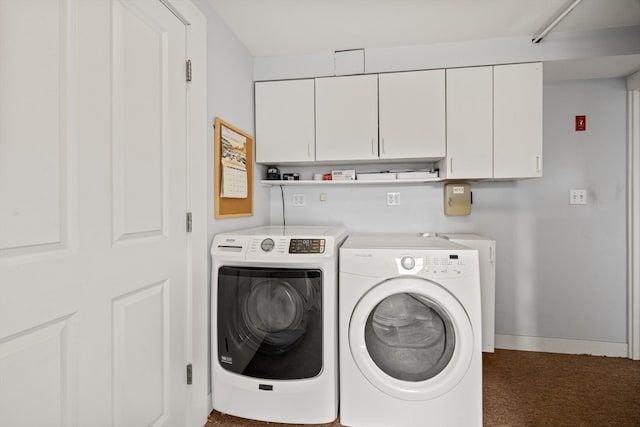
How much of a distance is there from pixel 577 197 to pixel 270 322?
8.02 ft

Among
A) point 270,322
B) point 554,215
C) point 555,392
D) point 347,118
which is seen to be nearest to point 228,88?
point 347,118

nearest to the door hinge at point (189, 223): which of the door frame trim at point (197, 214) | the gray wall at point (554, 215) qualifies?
the door frame trim at point (197, 214)

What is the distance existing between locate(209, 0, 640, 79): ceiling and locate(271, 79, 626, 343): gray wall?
0.30 meters

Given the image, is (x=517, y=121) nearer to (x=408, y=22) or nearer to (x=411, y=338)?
(x=408, y=22)

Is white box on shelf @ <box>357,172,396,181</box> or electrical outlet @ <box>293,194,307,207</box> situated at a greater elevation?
white box on shelf @ <box>357,172,396,181</box>

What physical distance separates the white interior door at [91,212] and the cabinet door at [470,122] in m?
1.69

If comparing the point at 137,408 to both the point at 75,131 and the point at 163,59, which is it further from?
the point at 163,59

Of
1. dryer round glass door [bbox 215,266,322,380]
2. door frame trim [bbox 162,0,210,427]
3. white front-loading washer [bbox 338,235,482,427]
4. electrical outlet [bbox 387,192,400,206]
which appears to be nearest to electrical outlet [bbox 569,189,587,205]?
electrical outlet [bbox 387,192,400,206]

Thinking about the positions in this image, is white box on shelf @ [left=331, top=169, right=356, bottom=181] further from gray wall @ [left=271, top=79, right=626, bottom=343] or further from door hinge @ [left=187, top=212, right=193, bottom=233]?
door hinge @ [left=187, top=212, right=193, bottom=233]

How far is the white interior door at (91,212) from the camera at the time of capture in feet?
2.66

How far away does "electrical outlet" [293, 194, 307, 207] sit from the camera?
264 cm

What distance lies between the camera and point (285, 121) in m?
2.30

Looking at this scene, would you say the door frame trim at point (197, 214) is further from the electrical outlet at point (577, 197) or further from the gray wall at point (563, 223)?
the electrical outlet at point (577, 197)

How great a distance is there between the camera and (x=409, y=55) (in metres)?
2.21
